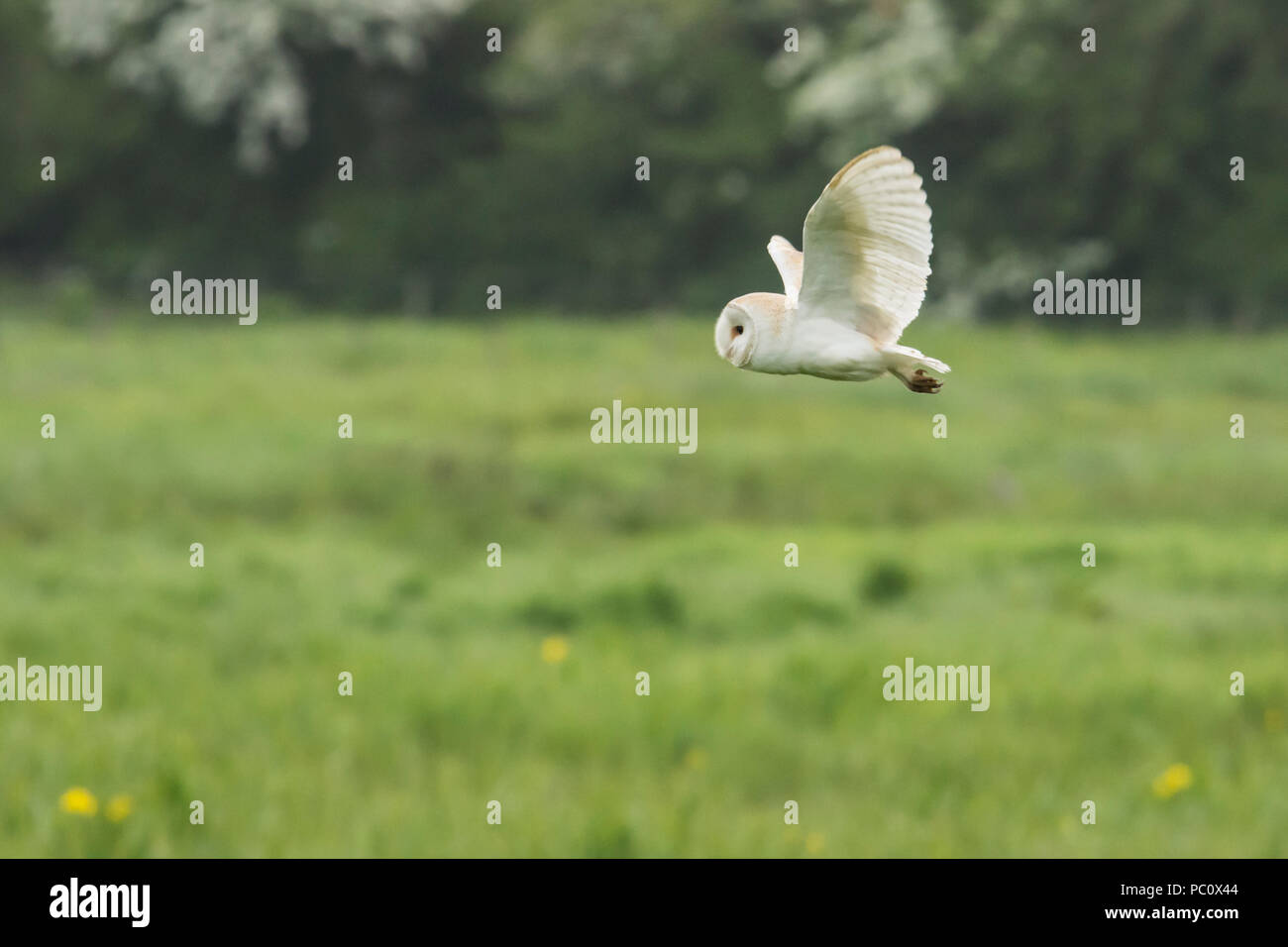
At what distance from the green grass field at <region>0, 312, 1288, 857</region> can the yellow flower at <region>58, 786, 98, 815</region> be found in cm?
10

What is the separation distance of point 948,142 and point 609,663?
70.7 ft

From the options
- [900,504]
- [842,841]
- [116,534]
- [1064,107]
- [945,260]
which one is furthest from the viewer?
[945,260]

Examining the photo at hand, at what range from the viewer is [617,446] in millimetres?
26141

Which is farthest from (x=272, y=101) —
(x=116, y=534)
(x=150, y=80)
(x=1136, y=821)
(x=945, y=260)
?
(x=1136, y=821)

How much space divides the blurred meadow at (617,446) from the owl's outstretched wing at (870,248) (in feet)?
1.14

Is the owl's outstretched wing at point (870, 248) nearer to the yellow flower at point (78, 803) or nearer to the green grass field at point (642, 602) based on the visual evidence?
the green grass field at point (642, 602)

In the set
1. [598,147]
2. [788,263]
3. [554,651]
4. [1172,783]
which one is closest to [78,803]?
[554,651]

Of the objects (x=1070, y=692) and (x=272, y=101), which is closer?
(x=1070, y=692)

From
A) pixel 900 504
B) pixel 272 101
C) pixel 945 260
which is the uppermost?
pixel 272 101

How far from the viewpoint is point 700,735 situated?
14.3 meters

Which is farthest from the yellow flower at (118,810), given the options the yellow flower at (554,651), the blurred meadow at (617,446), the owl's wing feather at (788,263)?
the owl's wing feather at (788,263)

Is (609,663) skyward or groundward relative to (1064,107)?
groundward

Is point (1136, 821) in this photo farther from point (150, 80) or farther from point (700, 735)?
point (150, 80)

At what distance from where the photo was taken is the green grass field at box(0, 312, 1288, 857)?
12.4m
